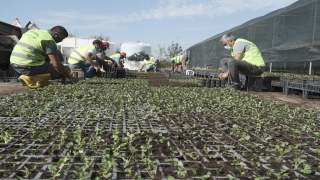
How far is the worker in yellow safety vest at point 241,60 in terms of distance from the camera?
6.32 m

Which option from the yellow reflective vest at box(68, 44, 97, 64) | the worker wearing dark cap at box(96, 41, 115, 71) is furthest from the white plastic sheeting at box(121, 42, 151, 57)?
the yellow reflective vest at box(68, 44, 97, 64)

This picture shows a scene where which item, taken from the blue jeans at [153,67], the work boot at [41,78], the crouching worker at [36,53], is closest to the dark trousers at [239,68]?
the crouching worker at [36,53]

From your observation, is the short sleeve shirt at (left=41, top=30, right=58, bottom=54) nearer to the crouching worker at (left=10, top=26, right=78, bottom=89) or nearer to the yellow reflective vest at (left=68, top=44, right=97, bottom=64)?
the crouching worker at (left=10, top=26, right=78, bottom=89)

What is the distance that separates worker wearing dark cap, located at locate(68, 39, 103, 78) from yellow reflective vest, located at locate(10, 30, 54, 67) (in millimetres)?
2713

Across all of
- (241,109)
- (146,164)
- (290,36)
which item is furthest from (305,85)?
(290,36)

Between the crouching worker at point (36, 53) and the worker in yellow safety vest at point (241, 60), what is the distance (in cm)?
324

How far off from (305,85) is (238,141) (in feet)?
13.0

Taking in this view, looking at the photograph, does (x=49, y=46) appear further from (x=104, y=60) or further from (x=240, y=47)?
(x=104, y=60)

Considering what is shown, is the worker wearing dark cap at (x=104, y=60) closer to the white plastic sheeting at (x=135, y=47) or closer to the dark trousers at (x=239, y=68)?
the dark trousers at (x=239, y=68)

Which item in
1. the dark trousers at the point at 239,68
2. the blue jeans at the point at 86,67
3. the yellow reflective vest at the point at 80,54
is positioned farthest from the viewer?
the blue jeans at the point at 86,67

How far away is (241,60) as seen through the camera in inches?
251

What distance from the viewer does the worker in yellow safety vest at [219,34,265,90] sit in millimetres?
6316

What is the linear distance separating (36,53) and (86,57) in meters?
2.72

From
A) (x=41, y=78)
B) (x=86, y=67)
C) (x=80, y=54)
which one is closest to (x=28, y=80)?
(x=41, y=78)
